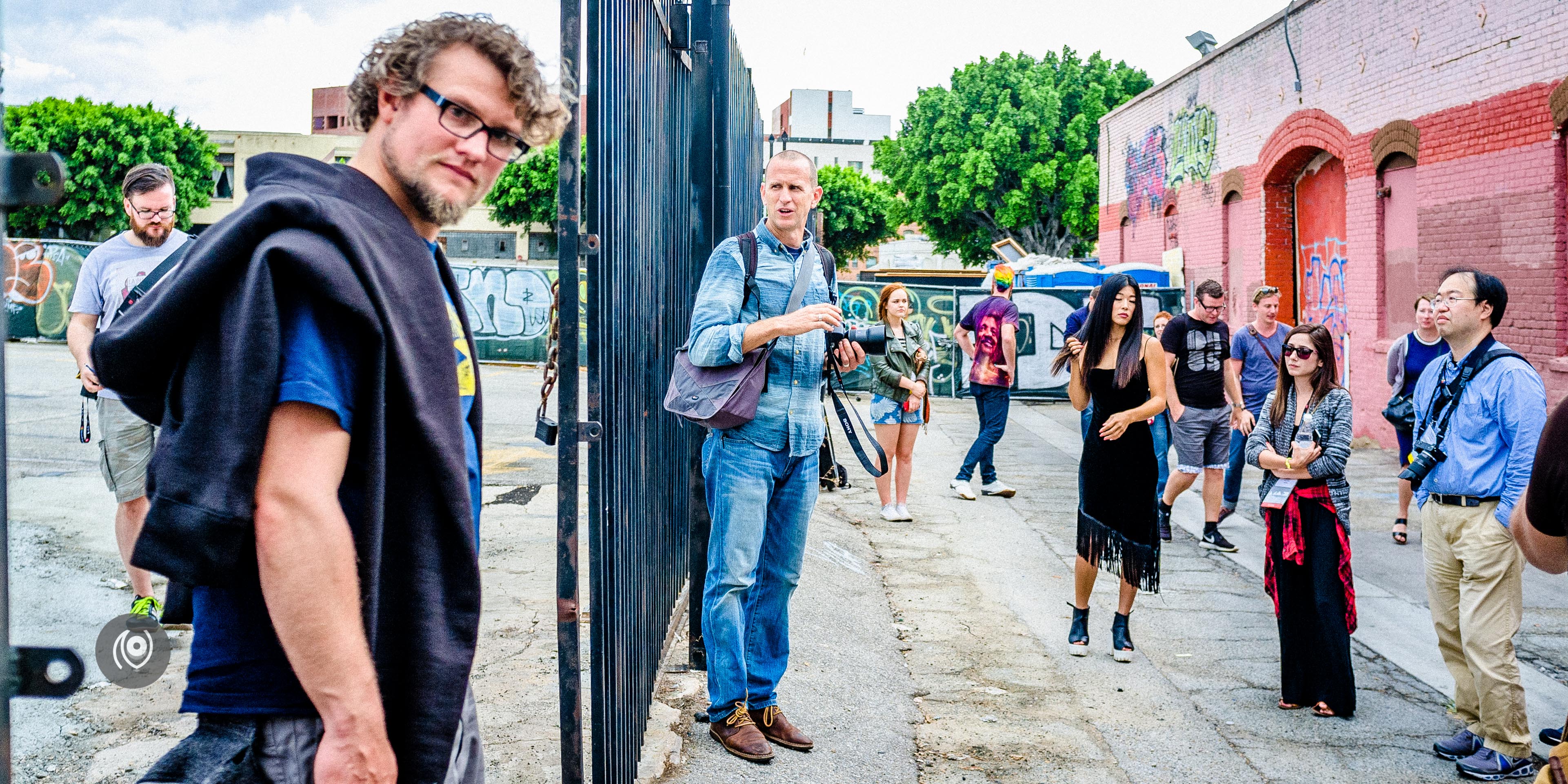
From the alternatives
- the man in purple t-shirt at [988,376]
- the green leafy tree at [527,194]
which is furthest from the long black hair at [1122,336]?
the green leafy tree at [527,194]

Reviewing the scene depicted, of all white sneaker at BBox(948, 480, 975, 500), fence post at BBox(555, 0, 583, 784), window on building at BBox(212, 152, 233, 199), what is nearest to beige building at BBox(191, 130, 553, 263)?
window on building at BBox(212, 152, 233, 199)

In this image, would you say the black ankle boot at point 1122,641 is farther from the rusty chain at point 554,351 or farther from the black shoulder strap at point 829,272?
the rusty chain at point 554,351

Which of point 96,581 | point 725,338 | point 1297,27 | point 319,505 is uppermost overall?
point 1297,27

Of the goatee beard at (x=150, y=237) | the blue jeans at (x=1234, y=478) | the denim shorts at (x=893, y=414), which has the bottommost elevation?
the blue jeans at (x=1234, y=478)

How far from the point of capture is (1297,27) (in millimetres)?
16172

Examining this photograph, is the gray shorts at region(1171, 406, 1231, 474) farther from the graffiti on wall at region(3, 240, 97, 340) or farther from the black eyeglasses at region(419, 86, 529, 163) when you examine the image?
the graffiti on wall at region(3, 240, 97, 340)

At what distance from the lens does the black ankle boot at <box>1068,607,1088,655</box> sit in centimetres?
568

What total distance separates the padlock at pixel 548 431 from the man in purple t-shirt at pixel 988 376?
276 inches

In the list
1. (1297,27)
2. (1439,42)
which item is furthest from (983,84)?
(1439,42)

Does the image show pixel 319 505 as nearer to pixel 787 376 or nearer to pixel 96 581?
pixel 787 376

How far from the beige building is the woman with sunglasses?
129ft

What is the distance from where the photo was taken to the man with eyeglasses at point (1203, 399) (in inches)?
324

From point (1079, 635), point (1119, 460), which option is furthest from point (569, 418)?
point (1079, 635)

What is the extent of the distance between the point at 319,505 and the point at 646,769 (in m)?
2.57
